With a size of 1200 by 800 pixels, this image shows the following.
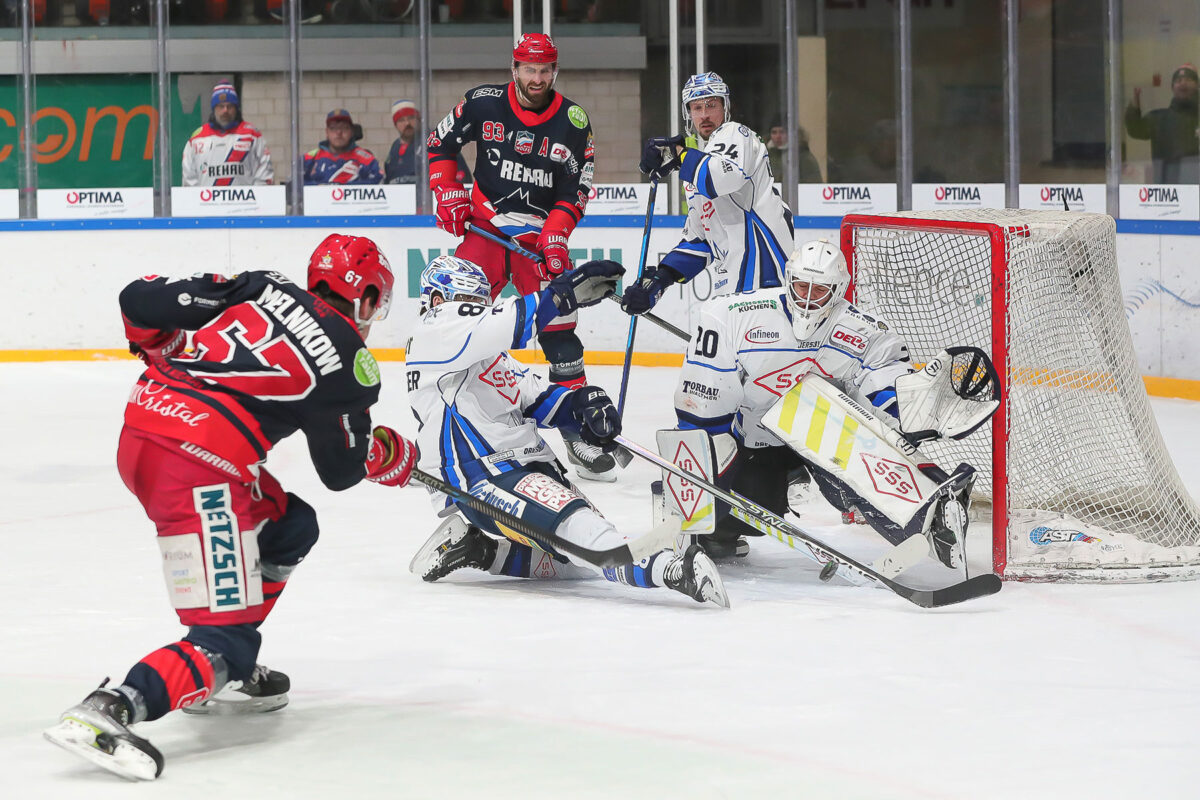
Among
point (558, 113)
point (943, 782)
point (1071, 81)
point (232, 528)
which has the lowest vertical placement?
point (943, 782)

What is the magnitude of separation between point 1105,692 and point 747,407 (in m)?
1.33

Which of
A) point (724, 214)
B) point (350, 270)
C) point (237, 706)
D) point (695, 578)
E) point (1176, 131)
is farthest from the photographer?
point (1176, 131)

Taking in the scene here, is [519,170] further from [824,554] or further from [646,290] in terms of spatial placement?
[824,554]

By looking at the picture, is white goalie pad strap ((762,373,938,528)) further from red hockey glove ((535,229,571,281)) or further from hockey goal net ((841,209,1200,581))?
red hockey glove ((535,229,571,281))

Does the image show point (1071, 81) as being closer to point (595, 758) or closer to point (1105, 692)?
point (1105, 692)

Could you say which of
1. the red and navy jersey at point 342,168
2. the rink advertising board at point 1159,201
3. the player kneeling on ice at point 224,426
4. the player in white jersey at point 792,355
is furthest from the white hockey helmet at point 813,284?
the red and navy jersey at point 342,168

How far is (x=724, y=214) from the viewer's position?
17.9 feet

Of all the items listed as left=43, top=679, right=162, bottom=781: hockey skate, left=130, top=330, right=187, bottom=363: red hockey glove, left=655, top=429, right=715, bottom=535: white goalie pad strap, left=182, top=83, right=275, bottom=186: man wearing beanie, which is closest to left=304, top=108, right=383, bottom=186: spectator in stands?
left=182, top=83, right=275, bottom=186: man wearing beanie

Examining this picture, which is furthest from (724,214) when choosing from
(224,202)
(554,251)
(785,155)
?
(224,202)

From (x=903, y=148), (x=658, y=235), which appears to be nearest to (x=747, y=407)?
(x=658, y=235)

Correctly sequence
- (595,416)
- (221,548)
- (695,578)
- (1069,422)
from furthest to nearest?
1. (1069,422)
2. (595,416)
3. (695,578)
4. (221,548)

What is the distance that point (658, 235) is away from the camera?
873 cm

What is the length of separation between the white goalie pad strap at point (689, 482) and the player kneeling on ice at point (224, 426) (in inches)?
53.1

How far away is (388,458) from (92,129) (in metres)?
6.98
